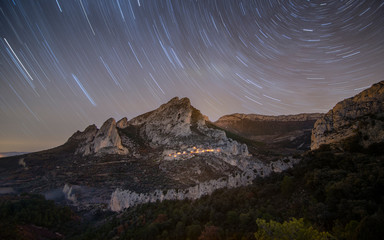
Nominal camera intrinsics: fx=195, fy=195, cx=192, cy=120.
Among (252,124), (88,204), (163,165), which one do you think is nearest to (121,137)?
(163,165)

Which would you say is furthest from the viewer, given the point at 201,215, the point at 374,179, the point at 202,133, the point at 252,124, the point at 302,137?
the point at 252,124

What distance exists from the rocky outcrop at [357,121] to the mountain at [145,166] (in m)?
6.87

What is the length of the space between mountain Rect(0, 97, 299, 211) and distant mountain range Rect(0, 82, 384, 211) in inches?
6.3

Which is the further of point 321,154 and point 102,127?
point 102,127

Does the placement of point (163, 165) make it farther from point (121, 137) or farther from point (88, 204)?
point (121, 137)

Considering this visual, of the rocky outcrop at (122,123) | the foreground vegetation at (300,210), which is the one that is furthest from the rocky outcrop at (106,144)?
the foreground vegetation at (300,210)

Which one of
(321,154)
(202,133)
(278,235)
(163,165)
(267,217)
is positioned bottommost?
(267,217)

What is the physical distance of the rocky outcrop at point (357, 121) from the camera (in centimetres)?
2381

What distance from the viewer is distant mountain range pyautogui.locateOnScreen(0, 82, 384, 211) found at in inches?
1163

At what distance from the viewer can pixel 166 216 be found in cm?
2589

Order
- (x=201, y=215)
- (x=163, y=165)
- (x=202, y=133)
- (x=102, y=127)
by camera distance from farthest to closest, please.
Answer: (x=102, y=127) < (x=202, y=133) < (x=163, y=165) < (x=201, y=215)

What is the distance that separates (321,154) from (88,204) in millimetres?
50722

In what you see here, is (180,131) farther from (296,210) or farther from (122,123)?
(296,210)

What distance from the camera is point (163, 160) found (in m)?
69.4
